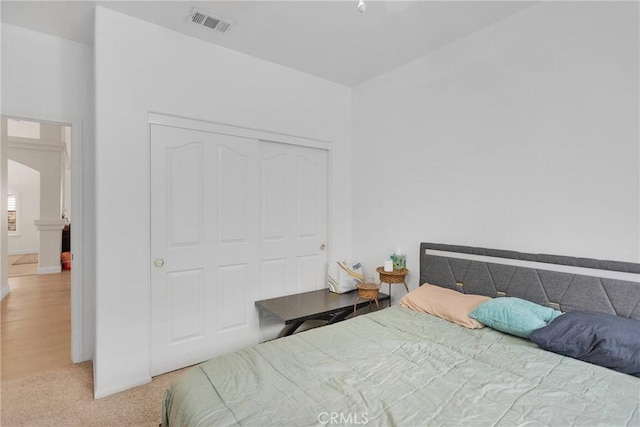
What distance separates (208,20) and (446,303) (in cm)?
265

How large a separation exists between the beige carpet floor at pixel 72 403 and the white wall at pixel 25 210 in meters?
7.74

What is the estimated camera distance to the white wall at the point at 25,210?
26.2 ft

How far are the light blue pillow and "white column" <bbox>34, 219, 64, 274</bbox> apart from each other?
24.3 feet

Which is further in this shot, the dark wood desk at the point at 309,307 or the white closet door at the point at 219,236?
the dark wood desk at the point at 309,307

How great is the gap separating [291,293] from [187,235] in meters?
1.20

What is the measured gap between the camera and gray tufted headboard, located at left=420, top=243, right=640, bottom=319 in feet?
5.82

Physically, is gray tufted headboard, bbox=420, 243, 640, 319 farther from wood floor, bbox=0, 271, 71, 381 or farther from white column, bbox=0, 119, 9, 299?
white column, bbox=0, 119, 9, 299

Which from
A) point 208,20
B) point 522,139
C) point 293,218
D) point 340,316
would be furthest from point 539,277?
point 208,20

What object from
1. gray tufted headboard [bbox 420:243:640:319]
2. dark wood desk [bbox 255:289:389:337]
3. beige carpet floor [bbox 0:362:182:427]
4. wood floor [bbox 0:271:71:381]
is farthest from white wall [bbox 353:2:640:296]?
wood floor [bbox 0:271:71:381]

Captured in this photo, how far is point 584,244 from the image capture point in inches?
76.8

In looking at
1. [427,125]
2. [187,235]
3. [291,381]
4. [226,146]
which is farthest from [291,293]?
[427,125]

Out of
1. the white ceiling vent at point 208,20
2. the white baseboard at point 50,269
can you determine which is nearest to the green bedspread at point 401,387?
the white ceiling vent at point 208,20

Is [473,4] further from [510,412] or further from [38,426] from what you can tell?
[38,426]

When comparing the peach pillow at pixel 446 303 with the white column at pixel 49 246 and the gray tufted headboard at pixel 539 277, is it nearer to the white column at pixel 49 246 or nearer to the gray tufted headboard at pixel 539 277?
the gray tufted headboard at pixel 539 277
